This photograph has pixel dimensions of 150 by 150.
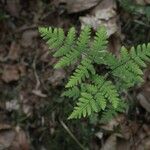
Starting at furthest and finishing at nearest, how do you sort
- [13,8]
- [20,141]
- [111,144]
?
[13,8] → [20,141] → [111,144]

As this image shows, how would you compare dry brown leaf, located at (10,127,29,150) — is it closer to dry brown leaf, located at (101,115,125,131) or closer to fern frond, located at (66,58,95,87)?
dry brown leaf, located at (101,115,125,131)

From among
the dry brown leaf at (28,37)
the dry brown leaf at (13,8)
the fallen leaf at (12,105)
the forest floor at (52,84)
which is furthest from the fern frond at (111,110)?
the dry brown leaf at (13,8)

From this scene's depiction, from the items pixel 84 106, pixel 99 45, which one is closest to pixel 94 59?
pixel 99 45

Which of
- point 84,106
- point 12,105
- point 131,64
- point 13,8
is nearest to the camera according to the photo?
point 84,106

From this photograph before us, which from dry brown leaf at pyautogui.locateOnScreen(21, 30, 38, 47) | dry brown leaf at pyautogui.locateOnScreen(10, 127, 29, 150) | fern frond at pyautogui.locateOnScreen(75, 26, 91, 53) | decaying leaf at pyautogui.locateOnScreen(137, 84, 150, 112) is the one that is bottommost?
dry brown leaf at pyautogui.locateOnScreen(10, 127, 29, 150)

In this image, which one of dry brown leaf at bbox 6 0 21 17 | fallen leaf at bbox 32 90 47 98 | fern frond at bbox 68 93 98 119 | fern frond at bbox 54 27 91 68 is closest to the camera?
fern frond at bbox 68 93 98 119

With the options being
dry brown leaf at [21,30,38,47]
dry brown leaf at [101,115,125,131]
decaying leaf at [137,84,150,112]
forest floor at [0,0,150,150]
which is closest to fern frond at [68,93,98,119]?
forest floor at [0,0,150,150]

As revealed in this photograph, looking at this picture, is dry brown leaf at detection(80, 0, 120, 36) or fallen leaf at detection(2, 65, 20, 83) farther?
fallen leaf at detection(2, 65, 20, 83)

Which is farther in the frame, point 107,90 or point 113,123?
point 113,123

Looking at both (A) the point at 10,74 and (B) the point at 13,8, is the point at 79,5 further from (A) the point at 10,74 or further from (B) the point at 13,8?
(A) the point at 10,74

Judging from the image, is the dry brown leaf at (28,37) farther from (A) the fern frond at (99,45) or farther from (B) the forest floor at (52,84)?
(A) the fern frond at (99,45)
